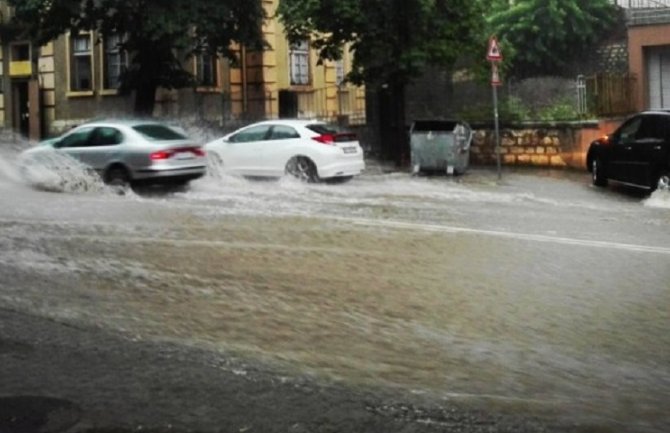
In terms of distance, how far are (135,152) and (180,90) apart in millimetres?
14213

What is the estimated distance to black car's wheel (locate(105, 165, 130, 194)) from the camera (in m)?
20.7

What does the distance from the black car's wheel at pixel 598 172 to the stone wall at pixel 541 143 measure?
11.7 ft

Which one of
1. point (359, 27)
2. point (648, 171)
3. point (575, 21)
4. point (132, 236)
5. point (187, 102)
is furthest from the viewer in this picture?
point (187, 102)

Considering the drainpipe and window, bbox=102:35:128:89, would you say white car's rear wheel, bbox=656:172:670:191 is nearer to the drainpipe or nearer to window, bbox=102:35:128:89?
the drainpipe

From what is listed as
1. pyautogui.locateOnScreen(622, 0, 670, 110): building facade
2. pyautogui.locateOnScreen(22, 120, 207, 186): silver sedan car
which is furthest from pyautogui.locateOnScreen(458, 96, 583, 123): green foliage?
pyautogui.locateOnScreen(22, 120, 207, 186): silver sedan car

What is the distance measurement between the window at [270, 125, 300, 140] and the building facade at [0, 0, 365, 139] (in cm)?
958

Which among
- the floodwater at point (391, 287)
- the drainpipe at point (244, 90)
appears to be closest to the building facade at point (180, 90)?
the drainpipe at point (244, 90)

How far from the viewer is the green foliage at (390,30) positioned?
1048 inches

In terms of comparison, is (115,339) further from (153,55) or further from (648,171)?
(153,55)

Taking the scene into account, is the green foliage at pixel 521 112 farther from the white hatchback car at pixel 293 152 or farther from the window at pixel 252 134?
the window at pixel 252 134

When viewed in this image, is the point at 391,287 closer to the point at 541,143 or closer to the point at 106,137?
the point at 106,137

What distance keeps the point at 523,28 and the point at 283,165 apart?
12834 millimetres

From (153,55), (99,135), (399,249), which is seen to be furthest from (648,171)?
(153,55)

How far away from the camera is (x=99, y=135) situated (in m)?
21.2
